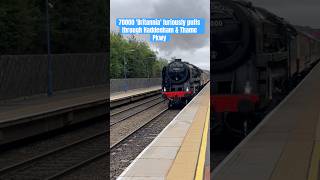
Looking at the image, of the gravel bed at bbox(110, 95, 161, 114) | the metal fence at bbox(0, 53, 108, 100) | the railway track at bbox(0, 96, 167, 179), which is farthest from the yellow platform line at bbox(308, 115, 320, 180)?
the metal fence at bbox(0, 53, 108, 100)

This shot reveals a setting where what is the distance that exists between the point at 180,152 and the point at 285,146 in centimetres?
206

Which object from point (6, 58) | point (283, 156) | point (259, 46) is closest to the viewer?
point (259, 46)

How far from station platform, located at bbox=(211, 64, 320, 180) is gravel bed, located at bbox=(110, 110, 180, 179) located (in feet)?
9.07

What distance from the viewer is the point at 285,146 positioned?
965 centimetres

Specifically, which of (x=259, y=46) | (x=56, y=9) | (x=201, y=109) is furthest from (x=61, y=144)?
(x=56, y=9)

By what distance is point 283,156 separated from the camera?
29.3 feet

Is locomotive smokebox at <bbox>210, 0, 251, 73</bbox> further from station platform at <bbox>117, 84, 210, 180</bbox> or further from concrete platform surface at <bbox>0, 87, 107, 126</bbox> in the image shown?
concrete platform surface at <bbox>0, 87, 107, 126</bbox>

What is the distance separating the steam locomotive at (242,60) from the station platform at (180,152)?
2.52ft

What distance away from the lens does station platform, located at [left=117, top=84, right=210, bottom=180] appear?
841 centimetres

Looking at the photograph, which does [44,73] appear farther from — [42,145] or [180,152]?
[180,152]

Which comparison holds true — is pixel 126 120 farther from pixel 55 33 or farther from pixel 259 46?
pixel 55 33

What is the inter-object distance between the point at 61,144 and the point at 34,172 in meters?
4.64

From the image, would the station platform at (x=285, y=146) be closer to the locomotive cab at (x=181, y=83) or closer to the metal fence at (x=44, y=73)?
the locomotive cab at (x=181, y=83)

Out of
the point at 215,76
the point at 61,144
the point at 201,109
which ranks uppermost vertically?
the point at 215,76
